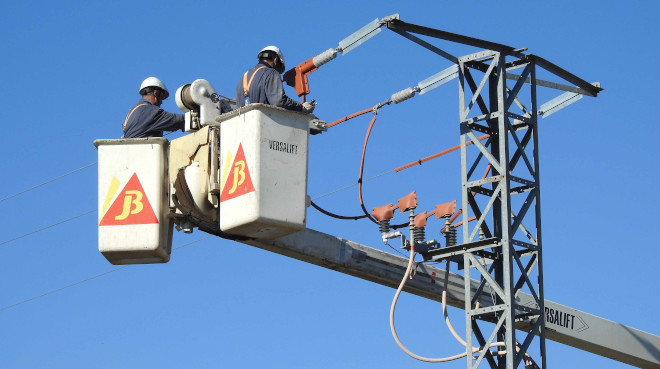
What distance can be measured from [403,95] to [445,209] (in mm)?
1812

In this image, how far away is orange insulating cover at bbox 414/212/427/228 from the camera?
46.3 feet

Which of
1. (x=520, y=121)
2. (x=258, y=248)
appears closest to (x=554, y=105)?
(x=520, y=121)

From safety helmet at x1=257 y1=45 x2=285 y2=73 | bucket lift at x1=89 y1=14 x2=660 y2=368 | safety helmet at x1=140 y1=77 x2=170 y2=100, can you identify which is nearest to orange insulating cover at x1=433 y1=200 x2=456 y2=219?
bucket lift at x1=89 y1=14 x2=660 y2=368

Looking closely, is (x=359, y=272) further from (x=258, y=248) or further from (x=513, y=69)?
(x=513, y=69)

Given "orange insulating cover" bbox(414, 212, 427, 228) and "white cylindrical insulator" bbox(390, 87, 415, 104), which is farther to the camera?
"white cylindrical insulator" bbox(390, 87, 415, 104)

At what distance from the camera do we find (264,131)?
41.7ft

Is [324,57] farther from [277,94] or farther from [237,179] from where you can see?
[237,179]

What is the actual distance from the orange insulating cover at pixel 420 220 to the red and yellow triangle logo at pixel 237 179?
2.34 metres

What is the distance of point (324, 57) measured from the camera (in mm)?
14375

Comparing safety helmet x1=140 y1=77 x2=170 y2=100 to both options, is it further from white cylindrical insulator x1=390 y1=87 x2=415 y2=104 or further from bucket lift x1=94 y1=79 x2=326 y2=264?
white cylindrical insulator x1=390 y1=87 x2=415 y2=104

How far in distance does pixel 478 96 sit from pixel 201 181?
10.2ft

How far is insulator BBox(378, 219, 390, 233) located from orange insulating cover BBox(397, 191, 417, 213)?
12.0 inches

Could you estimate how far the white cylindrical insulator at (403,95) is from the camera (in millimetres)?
15383

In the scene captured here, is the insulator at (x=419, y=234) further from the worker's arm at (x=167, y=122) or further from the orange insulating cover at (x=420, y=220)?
the worker's arm at (x=167, y=122)
